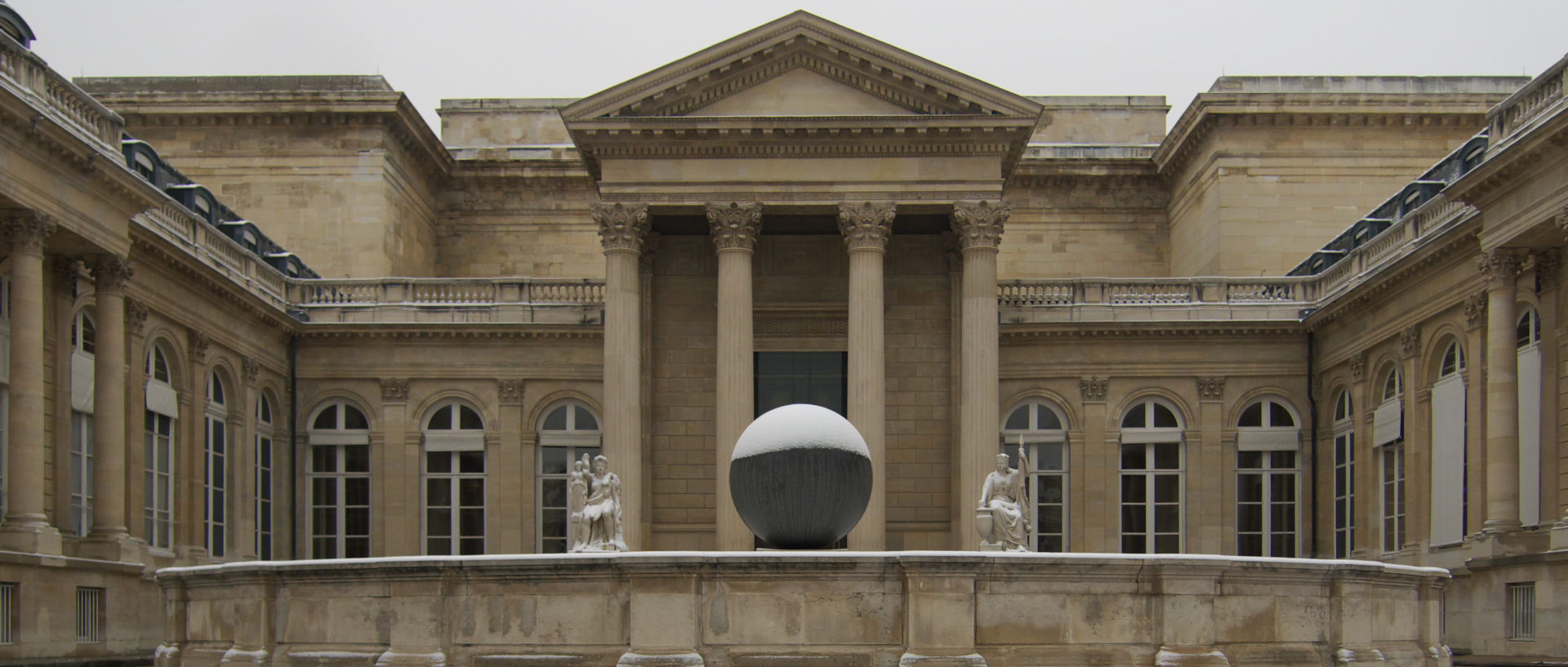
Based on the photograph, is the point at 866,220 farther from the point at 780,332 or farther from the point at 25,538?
the point at 25,538

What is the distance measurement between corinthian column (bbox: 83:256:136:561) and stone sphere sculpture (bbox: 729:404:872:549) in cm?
1630

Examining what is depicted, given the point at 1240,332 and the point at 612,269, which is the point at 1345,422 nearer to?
the point at 1240,332

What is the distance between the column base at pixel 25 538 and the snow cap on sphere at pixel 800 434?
14.1 metres

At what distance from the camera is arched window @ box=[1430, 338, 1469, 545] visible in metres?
35.9

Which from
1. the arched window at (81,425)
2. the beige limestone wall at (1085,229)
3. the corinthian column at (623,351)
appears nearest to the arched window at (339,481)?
the corinthian column at (623,351)

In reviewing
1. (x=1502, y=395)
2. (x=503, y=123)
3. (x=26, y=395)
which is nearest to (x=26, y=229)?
(x=26, y=395)

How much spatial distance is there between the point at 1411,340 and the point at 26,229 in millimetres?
26787

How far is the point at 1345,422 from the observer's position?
43.6 metres

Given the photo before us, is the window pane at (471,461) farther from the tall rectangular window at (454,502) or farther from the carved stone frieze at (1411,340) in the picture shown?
the carved stone frieze at (1411,340)

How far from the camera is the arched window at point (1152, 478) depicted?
45.8 metres

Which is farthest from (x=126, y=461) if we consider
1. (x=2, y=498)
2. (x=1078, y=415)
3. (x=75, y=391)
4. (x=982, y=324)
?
(x=1078, y=415)

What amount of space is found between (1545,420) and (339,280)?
91.9 feet

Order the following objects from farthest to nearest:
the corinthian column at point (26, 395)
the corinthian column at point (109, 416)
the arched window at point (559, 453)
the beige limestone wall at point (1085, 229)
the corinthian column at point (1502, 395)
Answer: the beige limestone wall at point (1085, 229) < the arched window at point (559, 453) < the corinthian column at point (109, 416) < the corinthian column at point (1502, 395) < the corinthian column at point (26, 395)

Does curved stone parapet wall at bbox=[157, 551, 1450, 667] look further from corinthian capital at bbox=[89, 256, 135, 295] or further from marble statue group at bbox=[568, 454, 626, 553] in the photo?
corinthian capital at bbox=[89, 256, 135, 295]
